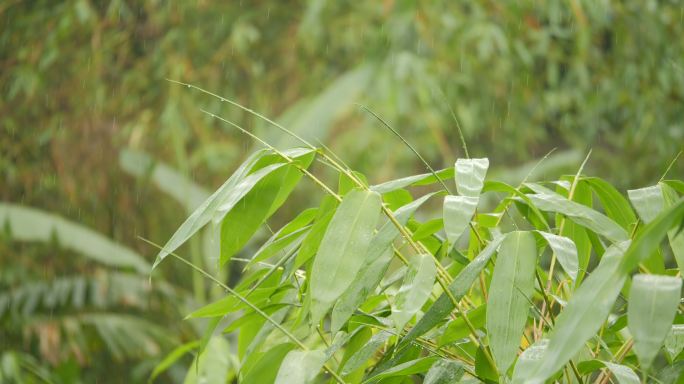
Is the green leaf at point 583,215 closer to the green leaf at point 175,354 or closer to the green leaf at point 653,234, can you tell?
the green leaf at point 653,234

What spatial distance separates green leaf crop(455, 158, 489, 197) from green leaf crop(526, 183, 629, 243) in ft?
0.16

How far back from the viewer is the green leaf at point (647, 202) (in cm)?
71

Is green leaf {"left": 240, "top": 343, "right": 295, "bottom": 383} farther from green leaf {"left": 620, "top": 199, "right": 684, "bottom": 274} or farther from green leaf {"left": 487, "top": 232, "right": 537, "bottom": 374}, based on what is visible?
green leaf {"left": 620, "top": 199, "right": 684, "bottom": 274}

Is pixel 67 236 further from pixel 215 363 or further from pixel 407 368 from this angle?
pixel 407 368

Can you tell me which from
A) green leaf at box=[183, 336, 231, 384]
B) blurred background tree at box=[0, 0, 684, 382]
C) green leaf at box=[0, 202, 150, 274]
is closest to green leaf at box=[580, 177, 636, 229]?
green leaf at box=[183, 336, 231, 384]

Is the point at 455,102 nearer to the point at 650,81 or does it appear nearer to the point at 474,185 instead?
the point at 650,81

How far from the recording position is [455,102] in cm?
370

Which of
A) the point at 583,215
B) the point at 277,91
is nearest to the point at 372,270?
the point at 583,215

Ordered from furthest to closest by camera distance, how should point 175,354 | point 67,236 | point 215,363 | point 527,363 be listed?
point 67,236 → point 175,354 → point 215,363 → point 527,363

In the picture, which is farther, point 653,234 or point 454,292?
point 454,292

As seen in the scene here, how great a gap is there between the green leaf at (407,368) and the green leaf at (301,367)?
0.04 metres

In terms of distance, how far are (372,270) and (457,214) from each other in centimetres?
9

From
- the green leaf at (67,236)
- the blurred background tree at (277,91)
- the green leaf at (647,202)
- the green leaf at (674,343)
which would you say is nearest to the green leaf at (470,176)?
the green leaf at (647,202)

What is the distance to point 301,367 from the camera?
2.31ft
